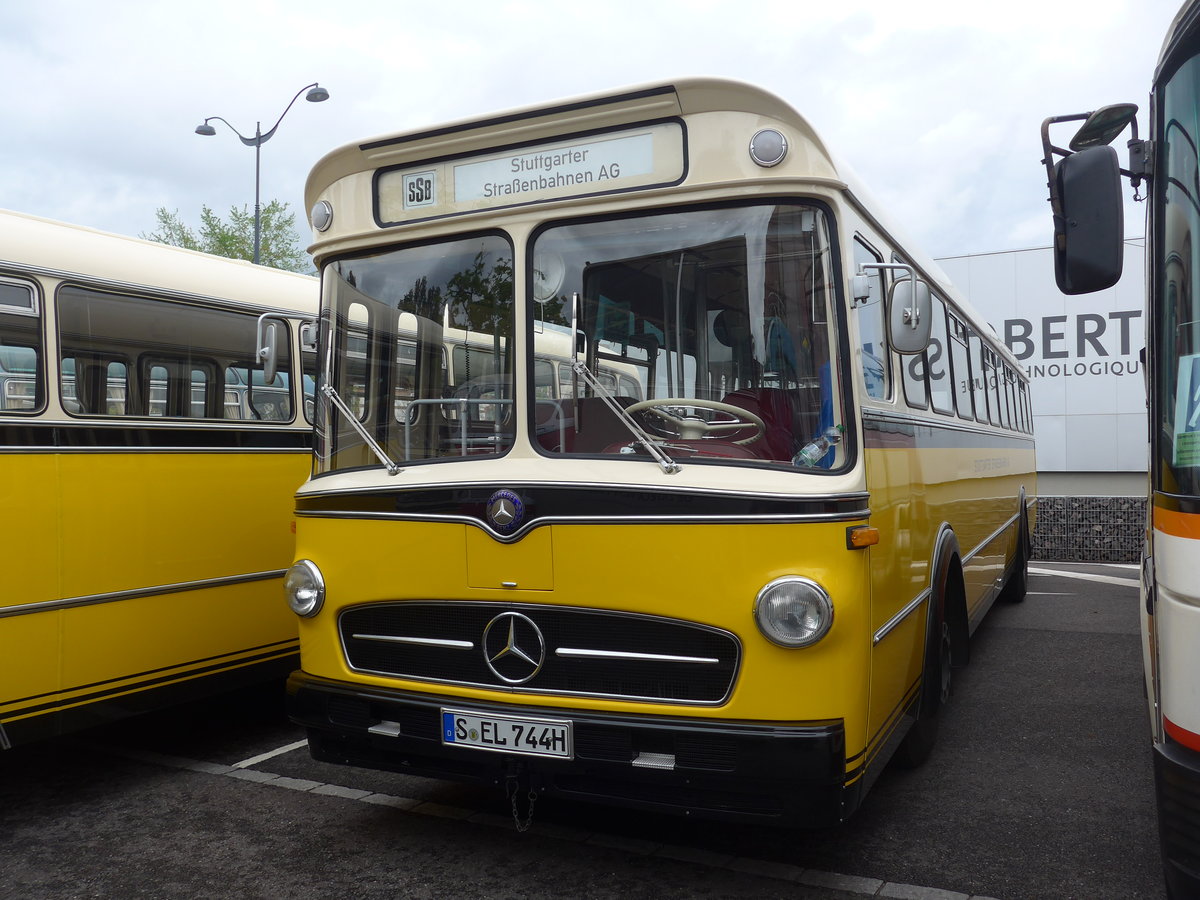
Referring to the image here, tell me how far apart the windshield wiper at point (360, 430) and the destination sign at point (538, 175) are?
0.76 m

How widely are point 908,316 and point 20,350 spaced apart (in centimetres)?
381

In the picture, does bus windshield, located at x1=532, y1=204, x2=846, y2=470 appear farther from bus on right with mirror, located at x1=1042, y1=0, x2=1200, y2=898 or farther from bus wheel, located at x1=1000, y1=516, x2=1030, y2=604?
bus wheel, located at x1=1000, y1=516, x2=1030, y2=604

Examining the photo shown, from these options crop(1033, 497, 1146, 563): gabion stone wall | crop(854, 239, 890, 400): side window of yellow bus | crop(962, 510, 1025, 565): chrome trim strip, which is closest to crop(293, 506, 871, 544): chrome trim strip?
crop(854, 239, 890, 400): side window of yellow bus

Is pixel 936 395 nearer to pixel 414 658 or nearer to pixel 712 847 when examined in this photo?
pixel 712 847

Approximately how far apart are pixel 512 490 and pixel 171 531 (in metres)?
2.51

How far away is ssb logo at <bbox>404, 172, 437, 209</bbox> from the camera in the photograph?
14.1ft

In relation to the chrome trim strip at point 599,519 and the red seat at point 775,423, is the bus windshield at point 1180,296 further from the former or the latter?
the red seat at point 775,423

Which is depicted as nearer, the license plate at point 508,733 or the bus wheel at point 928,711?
the license plate at point 508,733

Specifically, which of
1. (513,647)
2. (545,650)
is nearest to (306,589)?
(513,647)

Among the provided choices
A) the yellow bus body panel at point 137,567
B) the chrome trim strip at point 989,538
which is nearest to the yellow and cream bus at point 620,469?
the yellow bus body panel at point 137,567

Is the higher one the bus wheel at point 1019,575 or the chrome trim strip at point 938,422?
the chrome trim strip at point 938,422

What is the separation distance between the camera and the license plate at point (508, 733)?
12.3 feet

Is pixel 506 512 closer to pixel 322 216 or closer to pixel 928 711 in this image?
pixel 322 216

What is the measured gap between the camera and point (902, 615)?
14.3 ft
